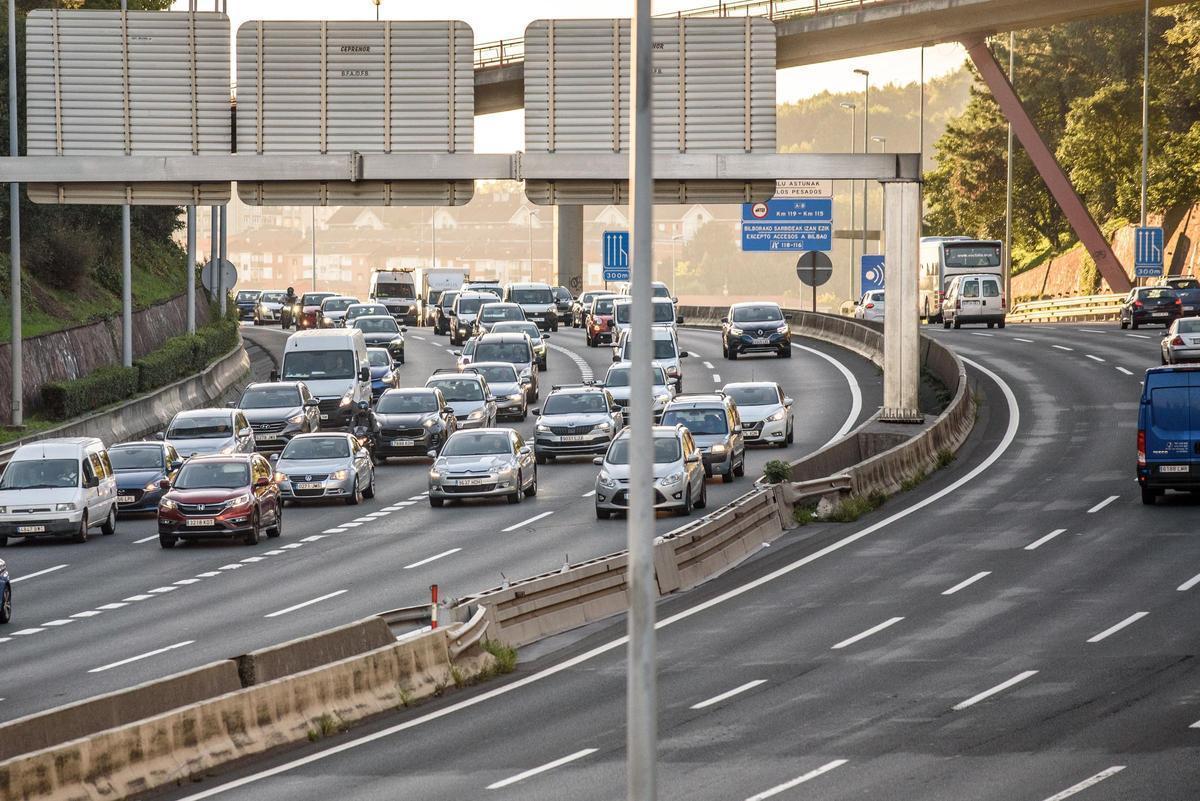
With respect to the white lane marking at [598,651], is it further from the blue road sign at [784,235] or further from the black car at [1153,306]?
the blue road sign at [784,235]

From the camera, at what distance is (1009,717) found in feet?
59.3

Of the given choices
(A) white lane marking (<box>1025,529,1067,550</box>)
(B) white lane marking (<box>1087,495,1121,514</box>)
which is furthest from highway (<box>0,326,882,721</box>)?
(B) white lane marking (<box>1087,495,1121,514</box>)

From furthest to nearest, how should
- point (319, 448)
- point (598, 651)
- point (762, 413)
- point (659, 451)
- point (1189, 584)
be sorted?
point (762, 413) < point (319, 448) < point (659, 451) < point (1189, 584) < point (598, 651)

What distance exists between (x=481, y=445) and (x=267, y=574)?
27.9 feet

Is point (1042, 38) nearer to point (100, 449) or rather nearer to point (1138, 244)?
point (1138, 244)

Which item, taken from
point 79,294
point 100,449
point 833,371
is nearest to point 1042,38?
point 833,371

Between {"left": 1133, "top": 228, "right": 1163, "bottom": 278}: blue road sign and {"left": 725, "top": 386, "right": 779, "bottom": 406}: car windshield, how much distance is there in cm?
4061

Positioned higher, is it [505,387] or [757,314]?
[757,314]

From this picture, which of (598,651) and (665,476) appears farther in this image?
(665,476)

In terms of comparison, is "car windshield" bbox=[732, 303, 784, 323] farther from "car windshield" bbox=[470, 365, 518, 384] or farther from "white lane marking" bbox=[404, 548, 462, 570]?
"white lane marking" bbox=[404, 548, 462, 570]

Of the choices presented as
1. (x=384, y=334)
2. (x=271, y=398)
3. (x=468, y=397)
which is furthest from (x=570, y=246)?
(x=271, y=398)

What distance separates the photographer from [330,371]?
4884 cm

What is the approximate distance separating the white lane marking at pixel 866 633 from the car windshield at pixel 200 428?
20.6 meters

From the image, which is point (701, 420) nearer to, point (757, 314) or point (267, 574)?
point (267, 574)
